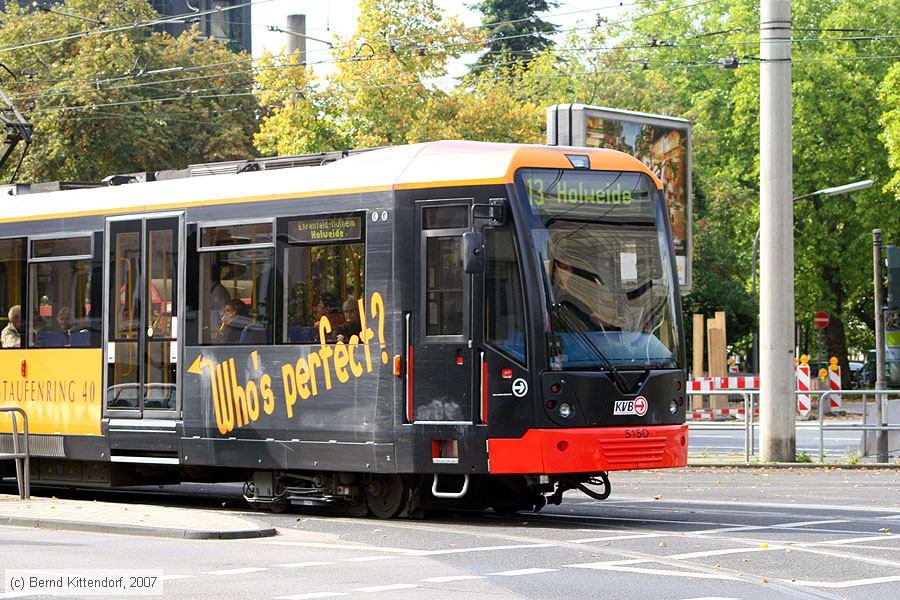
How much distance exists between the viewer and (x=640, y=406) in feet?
49.5

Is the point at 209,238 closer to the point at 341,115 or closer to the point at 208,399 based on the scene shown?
the point at 208,399

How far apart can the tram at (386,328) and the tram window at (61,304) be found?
64mm

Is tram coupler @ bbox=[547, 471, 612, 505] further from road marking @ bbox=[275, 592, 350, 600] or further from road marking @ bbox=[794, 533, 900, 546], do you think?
road marking @ bbox=[275, 592, 350, 600]

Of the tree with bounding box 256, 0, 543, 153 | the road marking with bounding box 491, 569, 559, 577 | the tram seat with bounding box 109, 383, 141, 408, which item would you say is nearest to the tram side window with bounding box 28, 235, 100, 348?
the tram seat with bounding box 109, 383, 141, 408

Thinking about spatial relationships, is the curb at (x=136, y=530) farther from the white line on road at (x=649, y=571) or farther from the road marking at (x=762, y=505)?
the road marking at (x=762, y=505)

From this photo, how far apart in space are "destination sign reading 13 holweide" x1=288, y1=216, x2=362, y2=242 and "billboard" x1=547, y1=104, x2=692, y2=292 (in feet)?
28.8

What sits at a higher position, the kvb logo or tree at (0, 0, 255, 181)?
tree at (0, 0, 255, 181)

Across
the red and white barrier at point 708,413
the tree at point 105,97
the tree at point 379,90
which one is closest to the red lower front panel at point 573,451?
the red and white barrier at point 708,413

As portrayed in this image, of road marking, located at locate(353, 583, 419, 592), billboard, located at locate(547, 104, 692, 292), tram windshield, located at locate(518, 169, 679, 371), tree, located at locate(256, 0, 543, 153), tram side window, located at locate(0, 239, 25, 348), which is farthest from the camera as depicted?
tree, located at locate(256, 0, 543, 153)

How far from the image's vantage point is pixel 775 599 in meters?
10.1

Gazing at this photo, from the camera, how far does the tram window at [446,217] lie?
592 inches

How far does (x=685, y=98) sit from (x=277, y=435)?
A: 4707cm

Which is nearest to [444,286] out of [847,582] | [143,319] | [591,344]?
[591,344]

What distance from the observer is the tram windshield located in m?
14.8
